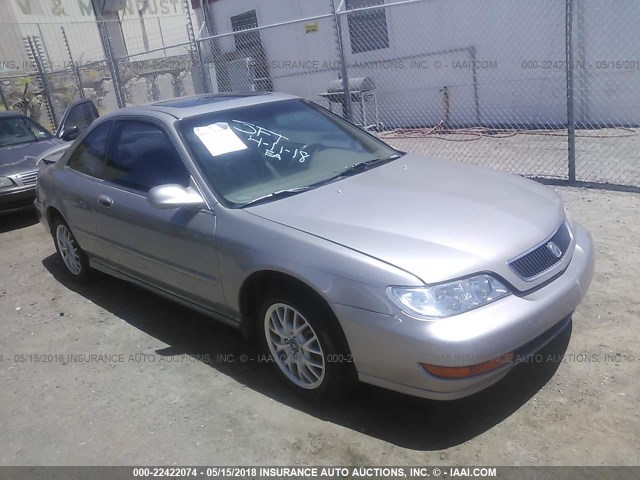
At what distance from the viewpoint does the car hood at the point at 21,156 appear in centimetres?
755

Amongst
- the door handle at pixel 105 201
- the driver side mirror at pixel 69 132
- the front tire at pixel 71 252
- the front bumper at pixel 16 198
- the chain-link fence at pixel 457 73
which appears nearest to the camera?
the door handle at pixel 105 201

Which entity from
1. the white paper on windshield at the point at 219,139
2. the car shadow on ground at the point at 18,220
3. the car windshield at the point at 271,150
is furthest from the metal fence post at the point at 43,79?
the white paper on windshield at the point at 219,139

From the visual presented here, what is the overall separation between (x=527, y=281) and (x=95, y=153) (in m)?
3.46

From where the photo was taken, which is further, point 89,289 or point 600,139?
point 600,139

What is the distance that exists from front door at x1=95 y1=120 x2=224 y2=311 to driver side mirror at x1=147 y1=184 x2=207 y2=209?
8cm

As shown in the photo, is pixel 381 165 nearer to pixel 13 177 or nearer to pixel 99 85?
pixel 13 177

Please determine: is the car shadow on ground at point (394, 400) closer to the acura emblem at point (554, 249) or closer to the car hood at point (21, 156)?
the acura emblem at point (554, 249)

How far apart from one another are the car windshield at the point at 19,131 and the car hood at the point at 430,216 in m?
6.59

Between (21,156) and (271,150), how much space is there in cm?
553

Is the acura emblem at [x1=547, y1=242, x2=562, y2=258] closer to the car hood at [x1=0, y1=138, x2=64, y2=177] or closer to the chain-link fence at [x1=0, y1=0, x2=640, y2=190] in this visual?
the chain-link fence at [x1=0, y1=0, x2=640, y2=190]

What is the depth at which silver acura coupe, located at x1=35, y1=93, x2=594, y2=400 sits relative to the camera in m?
2.65

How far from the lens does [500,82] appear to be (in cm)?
1030

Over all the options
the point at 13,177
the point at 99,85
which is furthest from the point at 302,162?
the point at 99,85

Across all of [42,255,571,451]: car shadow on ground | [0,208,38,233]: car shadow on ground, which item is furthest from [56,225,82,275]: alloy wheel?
[0,208,38,233]: car shadow on ground
